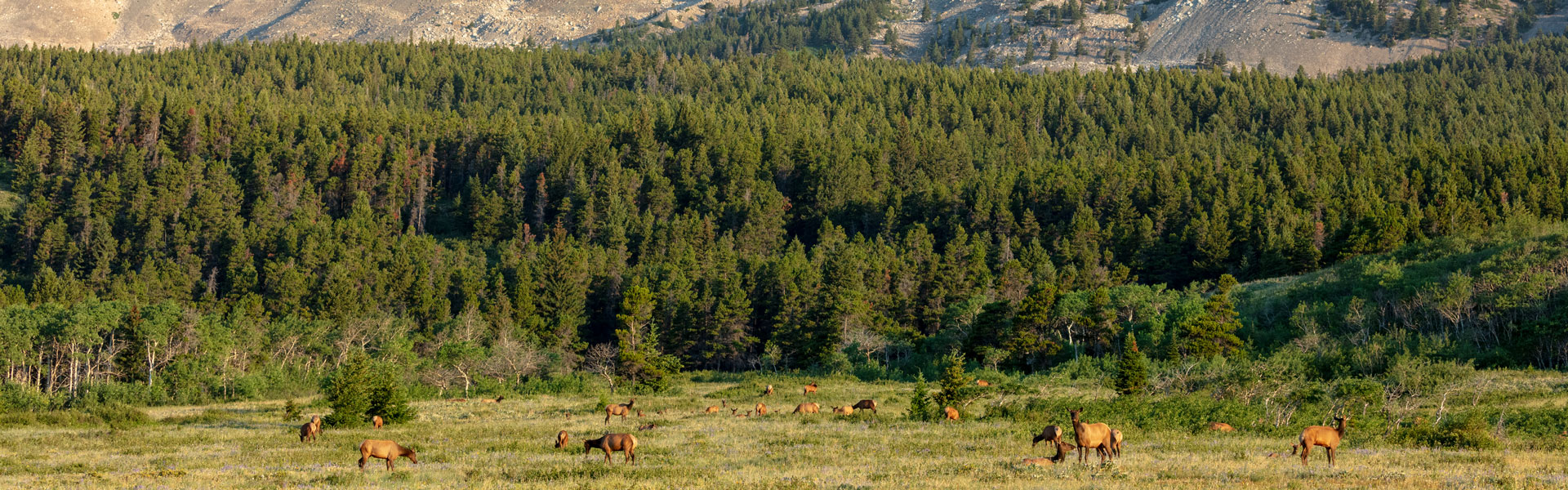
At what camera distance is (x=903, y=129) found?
652 ft

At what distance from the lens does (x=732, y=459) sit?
35.1 meters

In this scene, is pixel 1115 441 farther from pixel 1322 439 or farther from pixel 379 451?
pixel 379 451

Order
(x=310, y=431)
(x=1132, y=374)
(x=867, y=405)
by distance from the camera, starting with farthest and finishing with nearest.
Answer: (x=867, y=405) → (x=1132, y=374) → (x=310, y=431)

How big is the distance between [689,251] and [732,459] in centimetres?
10841

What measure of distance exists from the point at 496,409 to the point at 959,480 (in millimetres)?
42018

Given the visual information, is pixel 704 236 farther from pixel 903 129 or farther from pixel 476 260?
pixel 903 129

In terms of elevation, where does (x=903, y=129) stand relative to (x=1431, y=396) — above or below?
above

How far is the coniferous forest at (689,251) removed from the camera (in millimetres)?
91250

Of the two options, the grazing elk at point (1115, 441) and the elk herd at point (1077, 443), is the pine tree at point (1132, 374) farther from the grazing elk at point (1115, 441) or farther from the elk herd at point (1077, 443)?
the grazing elk at point (1115, 441)

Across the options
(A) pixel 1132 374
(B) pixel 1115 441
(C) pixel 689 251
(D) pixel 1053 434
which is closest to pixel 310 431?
(D) pixel 1053 434

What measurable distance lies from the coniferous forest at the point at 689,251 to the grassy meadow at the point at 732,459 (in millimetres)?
35318

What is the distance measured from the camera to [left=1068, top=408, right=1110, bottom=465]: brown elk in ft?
99.7

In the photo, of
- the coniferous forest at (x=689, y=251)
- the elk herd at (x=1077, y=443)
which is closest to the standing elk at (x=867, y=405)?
the elk herd at (x=1077, y=443)

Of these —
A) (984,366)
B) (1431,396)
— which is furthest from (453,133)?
(1431,396)
